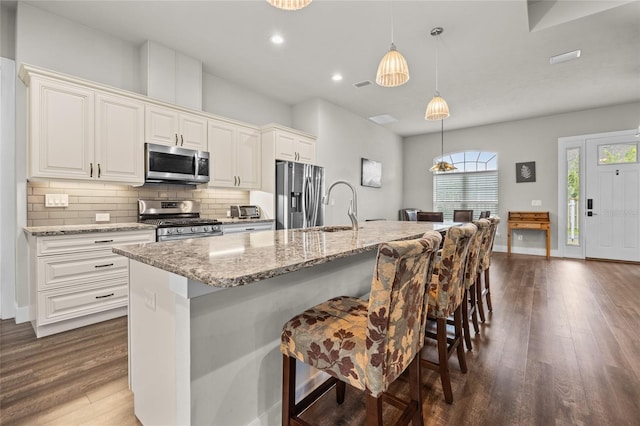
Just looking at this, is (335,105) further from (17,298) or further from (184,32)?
(17,298)

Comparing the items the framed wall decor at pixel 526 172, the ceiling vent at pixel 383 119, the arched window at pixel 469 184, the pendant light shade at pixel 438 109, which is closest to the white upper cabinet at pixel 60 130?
the pendant light shade at pixel 438 109

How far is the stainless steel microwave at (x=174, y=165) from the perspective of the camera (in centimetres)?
330

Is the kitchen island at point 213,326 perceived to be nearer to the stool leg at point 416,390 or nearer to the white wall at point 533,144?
the stool leg at point 416,390

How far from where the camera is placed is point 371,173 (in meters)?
6.67

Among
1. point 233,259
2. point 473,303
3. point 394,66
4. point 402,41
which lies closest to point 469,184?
point 402,41

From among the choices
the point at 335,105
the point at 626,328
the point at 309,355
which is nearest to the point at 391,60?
the point at 309,355

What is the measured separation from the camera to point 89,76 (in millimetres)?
3203

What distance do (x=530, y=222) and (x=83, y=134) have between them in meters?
7.61

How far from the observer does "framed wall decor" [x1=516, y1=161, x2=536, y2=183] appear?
6.46 m

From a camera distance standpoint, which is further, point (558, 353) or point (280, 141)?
point (280, 141)

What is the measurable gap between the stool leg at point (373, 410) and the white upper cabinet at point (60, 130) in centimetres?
326

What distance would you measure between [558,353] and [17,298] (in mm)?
4722

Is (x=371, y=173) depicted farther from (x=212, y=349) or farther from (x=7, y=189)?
(x=212, y=349)

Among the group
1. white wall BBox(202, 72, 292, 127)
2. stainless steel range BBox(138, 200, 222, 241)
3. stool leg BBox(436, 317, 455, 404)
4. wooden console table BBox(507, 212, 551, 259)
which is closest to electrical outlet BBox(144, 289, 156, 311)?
stool leg BBox(436, 317, 455, 404)
